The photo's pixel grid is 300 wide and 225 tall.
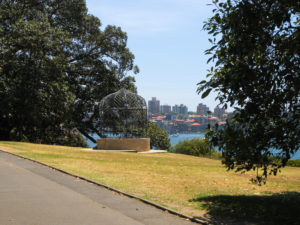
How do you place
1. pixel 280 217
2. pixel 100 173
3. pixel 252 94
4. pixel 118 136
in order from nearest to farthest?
pixel 280 217, pixel 252 94, pixel 100 173, pixel 118 136

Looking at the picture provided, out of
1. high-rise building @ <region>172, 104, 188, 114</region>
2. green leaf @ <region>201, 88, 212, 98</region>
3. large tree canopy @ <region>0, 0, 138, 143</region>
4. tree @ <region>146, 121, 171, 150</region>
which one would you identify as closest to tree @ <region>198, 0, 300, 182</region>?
green leaf @ <region>201, 88, 212, 98</region>

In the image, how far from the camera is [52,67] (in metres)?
32.1

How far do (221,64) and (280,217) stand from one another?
343 centimetres

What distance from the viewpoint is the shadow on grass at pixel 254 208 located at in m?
7.50

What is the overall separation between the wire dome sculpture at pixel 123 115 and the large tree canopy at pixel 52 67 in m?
4.02

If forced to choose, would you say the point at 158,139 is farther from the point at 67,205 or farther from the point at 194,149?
the point at 67,205

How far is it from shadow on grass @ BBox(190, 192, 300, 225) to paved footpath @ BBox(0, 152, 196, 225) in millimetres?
1103

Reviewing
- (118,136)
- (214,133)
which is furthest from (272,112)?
(118,136)

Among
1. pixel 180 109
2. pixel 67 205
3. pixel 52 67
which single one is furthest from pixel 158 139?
pixel 180 109

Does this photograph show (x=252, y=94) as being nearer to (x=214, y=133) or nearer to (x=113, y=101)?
(x=214, y=133)

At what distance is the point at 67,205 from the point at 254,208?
4.03 m

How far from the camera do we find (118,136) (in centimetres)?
3122

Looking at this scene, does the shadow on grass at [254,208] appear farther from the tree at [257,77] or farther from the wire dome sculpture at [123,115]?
the wire dome sculpture at [123,115]

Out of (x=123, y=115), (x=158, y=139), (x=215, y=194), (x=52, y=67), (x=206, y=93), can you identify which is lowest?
(x=158, y=139)
